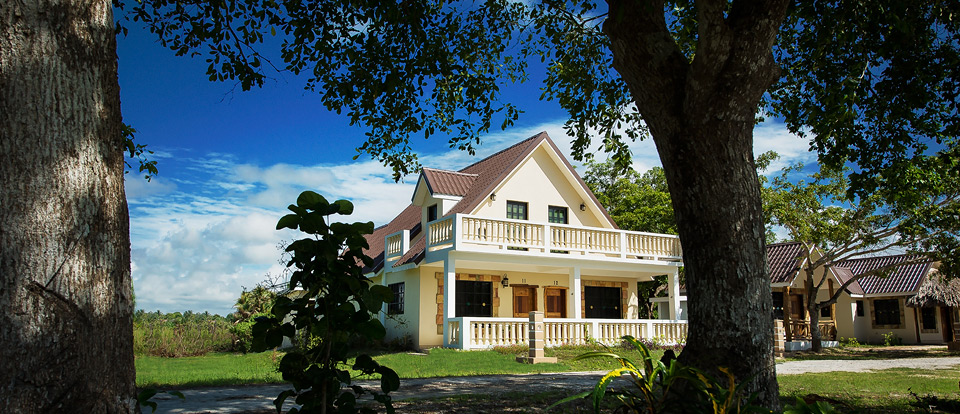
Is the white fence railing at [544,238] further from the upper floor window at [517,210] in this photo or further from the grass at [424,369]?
the grass at [424,369]

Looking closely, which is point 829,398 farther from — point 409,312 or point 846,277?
point 846,277

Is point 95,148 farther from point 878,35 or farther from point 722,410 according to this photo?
point 878,35

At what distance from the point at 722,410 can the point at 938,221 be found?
19.1 meters

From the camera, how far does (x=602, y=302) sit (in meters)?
24.3

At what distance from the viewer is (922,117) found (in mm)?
8953

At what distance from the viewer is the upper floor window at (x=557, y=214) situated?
23281mm

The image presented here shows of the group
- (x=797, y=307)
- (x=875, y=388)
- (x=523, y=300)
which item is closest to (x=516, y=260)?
(x=523, y=300)

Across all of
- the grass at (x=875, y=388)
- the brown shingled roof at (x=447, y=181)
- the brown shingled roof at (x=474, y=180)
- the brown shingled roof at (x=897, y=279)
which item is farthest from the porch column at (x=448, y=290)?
the brown shingled roof at (x=897, y=279)

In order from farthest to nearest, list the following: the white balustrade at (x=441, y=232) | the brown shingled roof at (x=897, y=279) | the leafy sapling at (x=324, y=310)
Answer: the brown shingled roof at (x=897, y=279) < the white balustrade at (x=441, y=232) < the leafy sapling at (x=324, y=310)

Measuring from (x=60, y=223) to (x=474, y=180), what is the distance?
2176 cm

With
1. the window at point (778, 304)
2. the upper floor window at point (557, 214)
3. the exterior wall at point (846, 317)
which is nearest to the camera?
the upper floor window at point (557, 214)

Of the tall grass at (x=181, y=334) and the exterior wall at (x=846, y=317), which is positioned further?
the exterior wall at (x=846, y=317)

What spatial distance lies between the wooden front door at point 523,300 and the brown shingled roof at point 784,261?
39.5ft

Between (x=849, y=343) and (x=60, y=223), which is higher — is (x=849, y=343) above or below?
below
